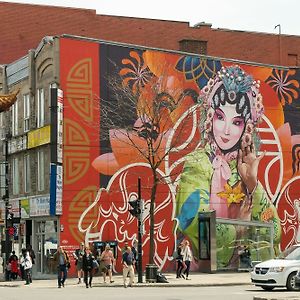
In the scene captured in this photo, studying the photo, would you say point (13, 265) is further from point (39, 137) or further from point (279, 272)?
point (279, 272)

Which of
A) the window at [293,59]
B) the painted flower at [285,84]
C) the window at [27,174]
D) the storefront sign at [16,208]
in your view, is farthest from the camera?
the window at [293,59]

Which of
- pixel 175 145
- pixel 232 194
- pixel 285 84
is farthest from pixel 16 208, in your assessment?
pixel 285 84

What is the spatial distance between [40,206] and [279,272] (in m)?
19.3

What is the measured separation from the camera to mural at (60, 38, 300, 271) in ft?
145

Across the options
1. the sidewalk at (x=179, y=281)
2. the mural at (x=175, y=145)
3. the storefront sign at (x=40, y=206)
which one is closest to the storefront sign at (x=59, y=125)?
the mural at (x=175, y=145)

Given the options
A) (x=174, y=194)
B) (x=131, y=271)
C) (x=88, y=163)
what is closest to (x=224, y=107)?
(x=174, y=194)

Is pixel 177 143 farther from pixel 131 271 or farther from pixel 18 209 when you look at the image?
pixel 131 271

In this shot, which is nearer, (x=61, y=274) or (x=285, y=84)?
(x=61, y=274)

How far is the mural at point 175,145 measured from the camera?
44344mm

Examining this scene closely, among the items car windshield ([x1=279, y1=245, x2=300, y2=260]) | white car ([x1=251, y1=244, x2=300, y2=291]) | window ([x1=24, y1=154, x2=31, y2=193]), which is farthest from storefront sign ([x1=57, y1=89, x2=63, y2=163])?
car windshield ([x1=279, y1=245, x2=300, y2=260])

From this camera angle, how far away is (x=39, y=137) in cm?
4584

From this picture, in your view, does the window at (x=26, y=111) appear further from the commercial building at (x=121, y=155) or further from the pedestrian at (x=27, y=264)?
the pedestrian at (x=27, y=264)

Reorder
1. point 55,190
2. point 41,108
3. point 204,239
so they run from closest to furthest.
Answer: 1. point 55,190
2. point 204,239
3. point 41,108

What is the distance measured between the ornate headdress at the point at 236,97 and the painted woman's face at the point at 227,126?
263 mm
